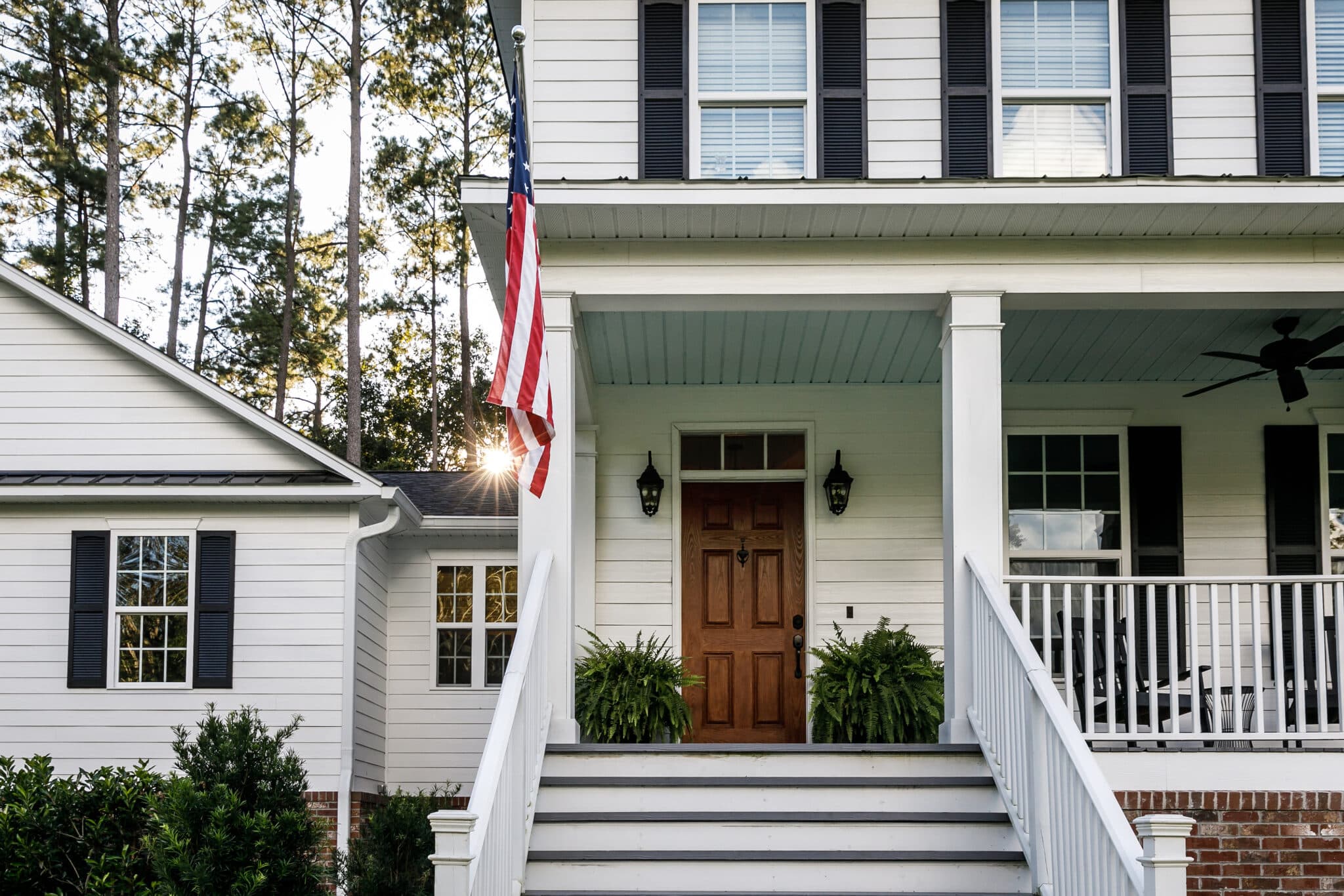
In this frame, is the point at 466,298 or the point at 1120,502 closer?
the point at 1120,502

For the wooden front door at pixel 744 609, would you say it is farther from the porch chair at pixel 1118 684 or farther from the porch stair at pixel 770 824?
the porch stair at pixel 770 824

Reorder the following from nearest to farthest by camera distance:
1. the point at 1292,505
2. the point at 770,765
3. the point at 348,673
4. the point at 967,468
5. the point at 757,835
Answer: the point at 757,835
the point at 770,765
the point at 967,468
the point at 1292,505
the point at 348,673

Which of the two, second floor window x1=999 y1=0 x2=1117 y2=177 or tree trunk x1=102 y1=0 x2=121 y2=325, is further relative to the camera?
tree trunk x1=102 y1=0 x2=121 y2=325

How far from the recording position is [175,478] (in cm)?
1114

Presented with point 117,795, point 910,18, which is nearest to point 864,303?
point 910,18

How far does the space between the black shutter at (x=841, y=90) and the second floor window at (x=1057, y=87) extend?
76cm

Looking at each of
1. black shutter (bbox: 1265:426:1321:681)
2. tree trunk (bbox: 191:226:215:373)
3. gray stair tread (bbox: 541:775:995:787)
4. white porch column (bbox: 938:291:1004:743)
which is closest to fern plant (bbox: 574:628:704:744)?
gray stair tread (bbox: 541:775:995:787)

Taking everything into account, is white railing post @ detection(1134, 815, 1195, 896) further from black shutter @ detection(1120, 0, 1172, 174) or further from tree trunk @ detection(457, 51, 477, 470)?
tree trunk @ detection(457, 51, 477, 470)

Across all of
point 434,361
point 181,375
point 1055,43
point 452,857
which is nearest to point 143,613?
point 181,375

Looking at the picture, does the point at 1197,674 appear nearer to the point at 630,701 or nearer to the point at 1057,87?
the point at 630,701

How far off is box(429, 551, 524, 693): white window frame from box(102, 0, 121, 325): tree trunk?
36.3 ft

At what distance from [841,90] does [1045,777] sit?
3.84m

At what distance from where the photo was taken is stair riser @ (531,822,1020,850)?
6.16 metres

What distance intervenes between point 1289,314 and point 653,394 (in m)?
4.04
